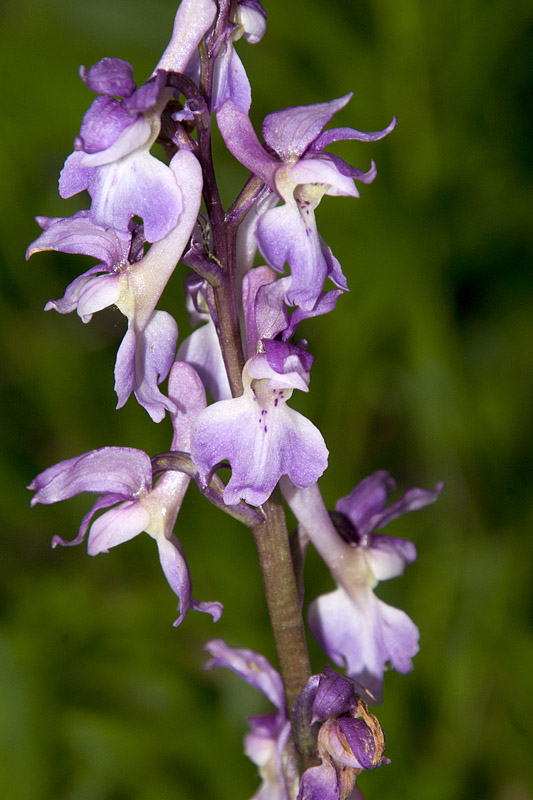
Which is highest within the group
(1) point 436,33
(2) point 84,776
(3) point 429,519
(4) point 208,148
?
(1) point 436,33

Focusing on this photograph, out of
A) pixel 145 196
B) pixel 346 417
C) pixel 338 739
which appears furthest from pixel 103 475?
pixel 346 417

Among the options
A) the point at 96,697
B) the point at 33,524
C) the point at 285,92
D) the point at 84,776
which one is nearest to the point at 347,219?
the point at 285,92

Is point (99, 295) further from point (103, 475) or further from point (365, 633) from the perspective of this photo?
point (365, 633)

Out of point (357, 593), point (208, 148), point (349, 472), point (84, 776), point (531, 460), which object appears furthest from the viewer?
point (531, 460)

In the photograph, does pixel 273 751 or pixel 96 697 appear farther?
pixel 96 697

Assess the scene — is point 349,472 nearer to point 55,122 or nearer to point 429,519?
point 429,519

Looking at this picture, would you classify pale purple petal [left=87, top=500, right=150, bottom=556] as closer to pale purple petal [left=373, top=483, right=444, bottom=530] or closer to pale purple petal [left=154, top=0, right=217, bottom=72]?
pale purple petal [left=373, top=483, right=444, bottom=530]

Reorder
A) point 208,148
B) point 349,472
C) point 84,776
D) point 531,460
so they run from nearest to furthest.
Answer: point 208,148 → point 84,776 → point 349,472 → point 531,460
